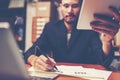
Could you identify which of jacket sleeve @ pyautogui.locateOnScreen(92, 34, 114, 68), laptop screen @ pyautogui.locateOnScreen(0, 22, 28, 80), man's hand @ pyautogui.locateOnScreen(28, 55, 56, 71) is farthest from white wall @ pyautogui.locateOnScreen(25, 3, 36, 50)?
laptop screen @ pyautogui.locateOnScreen(0, 22, 28, 80)

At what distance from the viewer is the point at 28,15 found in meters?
2.07

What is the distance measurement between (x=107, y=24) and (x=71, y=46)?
0.34 m

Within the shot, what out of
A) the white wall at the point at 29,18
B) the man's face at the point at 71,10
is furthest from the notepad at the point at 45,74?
the white wall at the point at 29,18

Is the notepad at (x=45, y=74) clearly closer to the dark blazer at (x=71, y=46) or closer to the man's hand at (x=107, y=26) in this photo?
the dark blazer at (x=71, y=46)

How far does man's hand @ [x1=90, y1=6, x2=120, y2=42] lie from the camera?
1.69 metres

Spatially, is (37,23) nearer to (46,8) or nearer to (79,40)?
(46,8)

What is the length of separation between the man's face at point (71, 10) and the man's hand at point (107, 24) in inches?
6.2

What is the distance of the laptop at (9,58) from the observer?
0.49 metres

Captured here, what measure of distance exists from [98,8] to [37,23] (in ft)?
1.92

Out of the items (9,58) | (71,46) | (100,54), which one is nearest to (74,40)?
(71,46)

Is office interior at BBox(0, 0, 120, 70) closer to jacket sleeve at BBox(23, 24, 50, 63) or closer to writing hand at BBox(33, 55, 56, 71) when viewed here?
jacket sleeve at BBox(23, 24, 50, 63)

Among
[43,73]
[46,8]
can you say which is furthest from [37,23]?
[43,73]

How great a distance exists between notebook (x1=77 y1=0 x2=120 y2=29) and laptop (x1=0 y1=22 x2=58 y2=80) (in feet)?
4.06

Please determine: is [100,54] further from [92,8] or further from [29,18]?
[29,18]
